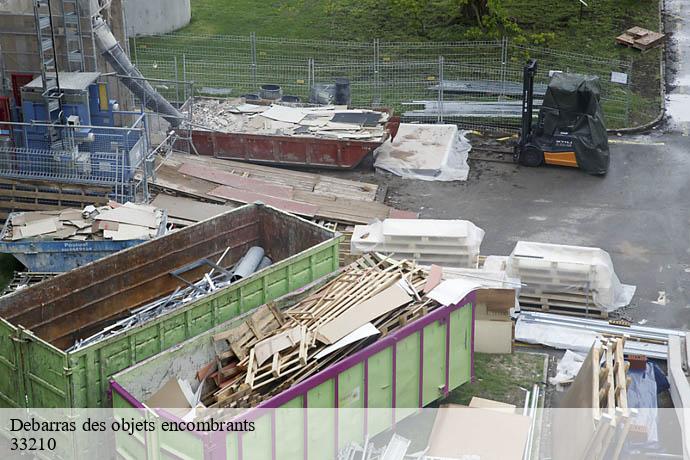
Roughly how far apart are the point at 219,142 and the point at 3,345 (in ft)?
33.2

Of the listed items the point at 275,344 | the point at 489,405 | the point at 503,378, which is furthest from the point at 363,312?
the point at 503,378

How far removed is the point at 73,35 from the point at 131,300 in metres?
8.32

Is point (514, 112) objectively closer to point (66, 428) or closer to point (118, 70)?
point (118, 70)

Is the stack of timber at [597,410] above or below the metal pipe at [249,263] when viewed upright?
below

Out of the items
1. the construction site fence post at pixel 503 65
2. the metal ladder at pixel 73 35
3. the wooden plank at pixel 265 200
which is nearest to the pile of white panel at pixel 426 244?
the wooden plank at pixel 265 200

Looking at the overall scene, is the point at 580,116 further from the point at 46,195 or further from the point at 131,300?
the point at 131,300

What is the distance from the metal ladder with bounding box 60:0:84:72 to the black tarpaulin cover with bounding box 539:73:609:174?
9.27 meters

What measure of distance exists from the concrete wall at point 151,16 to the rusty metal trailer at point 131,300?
51.7ft

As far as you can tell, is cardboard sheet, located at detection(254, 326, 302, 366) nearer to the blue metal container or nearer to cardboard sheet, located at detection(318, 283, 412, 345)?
cardboard sheet, located at detection(318, 283, 412, 345)

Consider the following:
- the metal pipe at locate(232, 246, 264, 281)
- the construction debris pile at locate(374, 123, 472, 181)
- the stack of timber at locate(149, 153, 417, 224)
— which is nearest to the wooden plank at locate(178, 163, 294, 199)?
the stack of timber at locate(149, 153, 417, 224)

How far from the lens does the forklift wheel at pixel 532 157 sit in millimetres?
22036

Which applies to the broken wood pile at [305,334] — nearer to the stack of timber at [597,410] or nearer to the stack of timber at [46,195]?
the stack of timber at [597,410]

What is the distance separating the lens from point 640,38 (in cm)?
2953

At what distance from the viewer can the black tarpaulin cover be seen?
21.4 m
